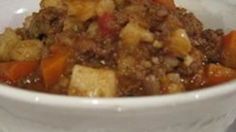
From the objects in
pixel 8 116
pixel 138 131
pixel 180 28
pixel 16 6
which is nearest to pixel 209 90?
pixel 138 131

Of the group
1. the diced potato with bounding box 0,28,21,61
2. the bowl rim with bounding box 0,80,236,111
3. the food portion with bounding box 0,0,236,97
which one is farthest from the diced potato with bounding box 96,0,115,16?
the bowl rim with bounding box 0,80,236,111

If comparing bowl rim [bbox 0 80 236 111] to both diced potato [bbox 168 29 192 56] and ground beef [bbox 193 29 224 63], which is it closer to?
diced potato [bbox 168 29 192 56]

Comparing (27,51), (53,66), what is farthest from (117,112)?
(27,51)

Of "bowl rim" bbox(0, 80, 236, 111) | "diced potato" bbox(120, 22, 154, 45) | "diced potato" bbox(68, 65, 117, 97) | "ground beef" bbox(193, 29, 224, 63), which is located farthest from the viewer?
"ground beef" bbox(193, 29, 224, 63)

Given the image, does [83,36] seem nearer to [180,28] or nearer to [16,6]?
[180,28]

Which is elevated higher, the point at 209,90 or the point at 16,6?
the point at 209,90

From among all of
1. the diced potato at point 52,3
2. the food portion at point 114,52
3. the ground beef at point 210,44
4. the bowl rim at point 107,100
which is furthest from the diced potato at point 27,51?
the ground beef at point 210,44

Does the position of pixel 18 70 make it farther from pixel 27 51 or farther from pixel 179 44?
pixel 179 44
